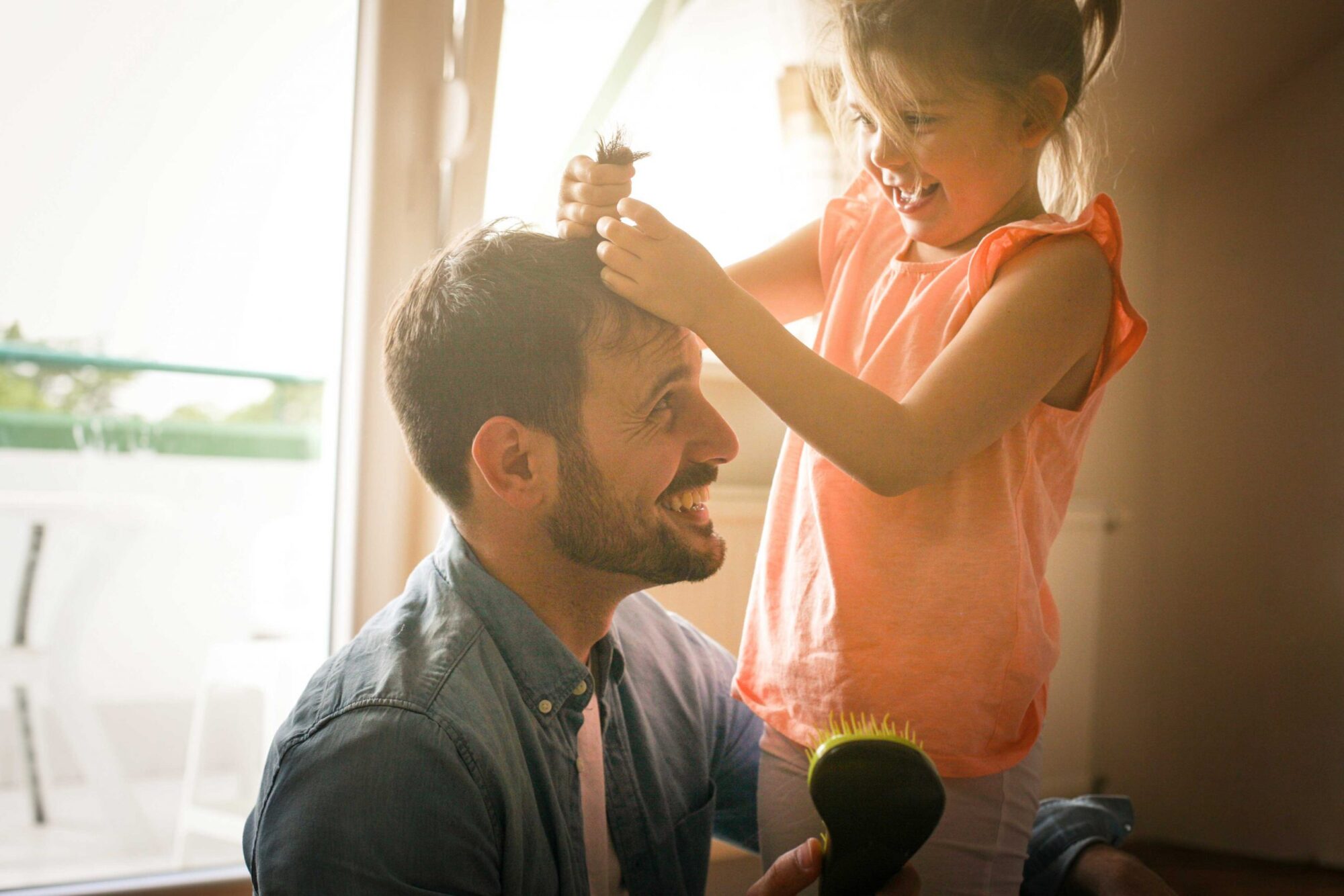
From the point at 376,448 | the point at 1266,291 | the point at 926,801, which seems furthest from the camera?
the point at 376,448

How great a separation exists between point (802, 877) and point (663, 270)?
44cm

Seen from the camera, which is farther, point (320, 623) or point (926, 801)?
point (320, 623)

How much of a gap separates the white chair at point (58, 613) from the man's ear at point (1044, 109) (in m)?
1.21

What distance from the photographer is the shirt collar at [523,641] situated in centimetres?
83

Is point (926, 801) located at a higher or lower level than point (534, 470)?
lower

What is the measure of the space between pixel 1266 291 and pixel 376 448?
1121mm

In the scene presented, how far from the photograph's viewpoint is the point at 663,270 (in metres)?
0.72

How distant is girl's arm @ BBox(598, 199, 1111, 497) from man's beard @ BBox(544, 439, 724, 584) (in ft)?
0.66

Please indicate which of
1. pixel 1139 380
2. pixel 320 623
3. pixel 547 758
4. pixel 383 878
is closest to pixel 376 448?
pixel 320 623

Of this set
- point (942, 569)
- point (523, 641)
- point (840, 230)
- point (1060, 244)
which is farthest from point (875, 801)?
point (840, 230)

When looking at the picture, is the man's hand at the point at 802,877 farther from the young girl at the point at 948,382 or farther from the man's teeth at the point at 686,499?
the man's teeth at the point at 686,499

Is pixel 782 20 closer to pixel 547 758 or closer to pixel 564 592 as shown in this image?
pixel 564 592

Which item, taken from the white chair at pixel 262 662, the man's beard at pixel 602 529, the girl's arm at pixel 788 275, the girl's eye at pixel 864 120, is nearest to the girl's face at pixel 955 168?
the girl's eye at pixel 864 120

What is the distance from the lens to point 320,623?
1.53m
